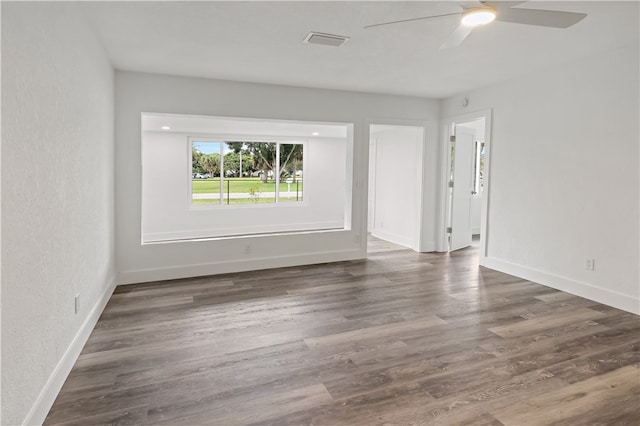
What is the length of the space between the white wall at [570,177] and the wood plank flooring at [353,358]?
428 millimetres

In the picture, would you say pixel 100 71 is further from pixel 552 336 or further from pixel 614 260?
pixel 614 260

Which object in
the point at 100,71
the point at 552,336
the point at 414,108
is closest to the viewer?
the point at 552,336

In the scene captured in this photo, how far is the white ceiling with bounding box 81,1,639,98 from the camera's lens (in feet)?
8.98

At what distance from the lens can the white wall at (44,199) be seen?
5.25ft

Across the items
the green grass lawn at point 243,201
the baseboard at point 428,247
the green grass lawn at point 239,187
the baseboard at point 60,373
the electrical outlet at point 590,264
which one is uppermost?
the green grass lawn at point 239,187

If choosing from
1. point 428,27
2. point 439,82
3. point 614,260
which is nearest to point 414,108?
point 439,82

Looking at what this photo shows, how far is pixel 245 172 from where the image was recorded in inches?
325

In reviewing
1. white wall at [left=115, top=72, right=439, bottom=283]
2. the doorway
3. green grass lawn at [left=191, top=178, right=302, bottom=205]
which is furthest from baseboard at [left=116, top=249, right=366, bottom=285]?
green grass lawn at [left=191, top=178, right=302, bottom=205]

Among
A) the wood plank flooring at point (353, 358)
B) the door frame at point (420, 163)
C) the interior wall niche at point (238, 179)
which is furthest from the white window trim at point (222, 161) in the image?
the wood plank flooring at point (353, 358)

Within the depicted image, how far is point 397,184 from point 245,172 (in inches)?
129

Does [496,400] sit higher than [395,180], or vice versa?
[395,180]

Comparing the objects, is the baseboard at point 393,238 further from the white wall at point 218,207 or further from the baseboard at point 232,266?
the white wall at point 218,207

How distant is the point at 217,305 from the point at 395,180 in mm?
4485

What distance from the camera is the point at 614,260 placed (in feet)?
12.2
